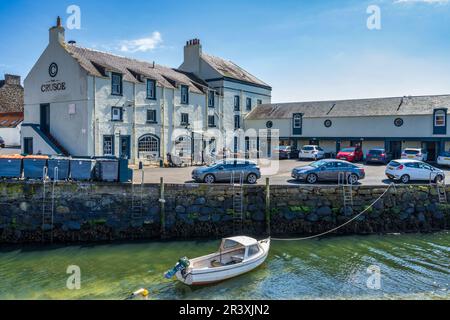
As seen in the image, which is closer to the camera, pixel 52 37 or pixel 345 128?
pixel 52 37

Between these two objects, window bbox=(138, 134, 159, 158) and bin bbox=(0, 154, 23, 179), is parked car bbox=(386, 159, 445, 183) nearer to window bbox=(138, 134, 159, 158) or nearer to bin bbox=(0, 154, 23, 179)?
window bbox=(138, 134, 159, 158)

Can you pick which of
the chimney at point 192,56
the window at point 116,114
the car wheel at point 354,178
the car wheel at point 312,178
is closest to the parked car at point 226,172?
the car wheel at point 312,178

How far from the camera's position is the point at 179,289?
1391 cm


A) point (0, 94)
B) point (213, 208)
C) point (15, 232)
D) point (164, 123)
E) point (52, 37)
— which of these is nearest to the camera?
point (15, 232)

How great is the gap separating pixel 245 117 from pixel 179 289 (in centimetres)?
3639

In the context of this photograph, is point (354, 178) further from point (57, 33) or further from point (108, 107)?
point (57, 33)

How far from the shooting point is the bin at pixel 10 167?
65.5 feet

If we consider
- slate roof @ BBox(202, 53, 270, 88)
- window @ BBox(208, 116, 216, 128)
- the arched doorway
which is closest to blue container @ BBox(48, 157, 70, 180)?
the arched doorway

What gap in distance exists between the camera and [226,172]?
23.4 m

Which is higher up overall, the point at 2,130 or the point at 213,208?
the point at 2,130
